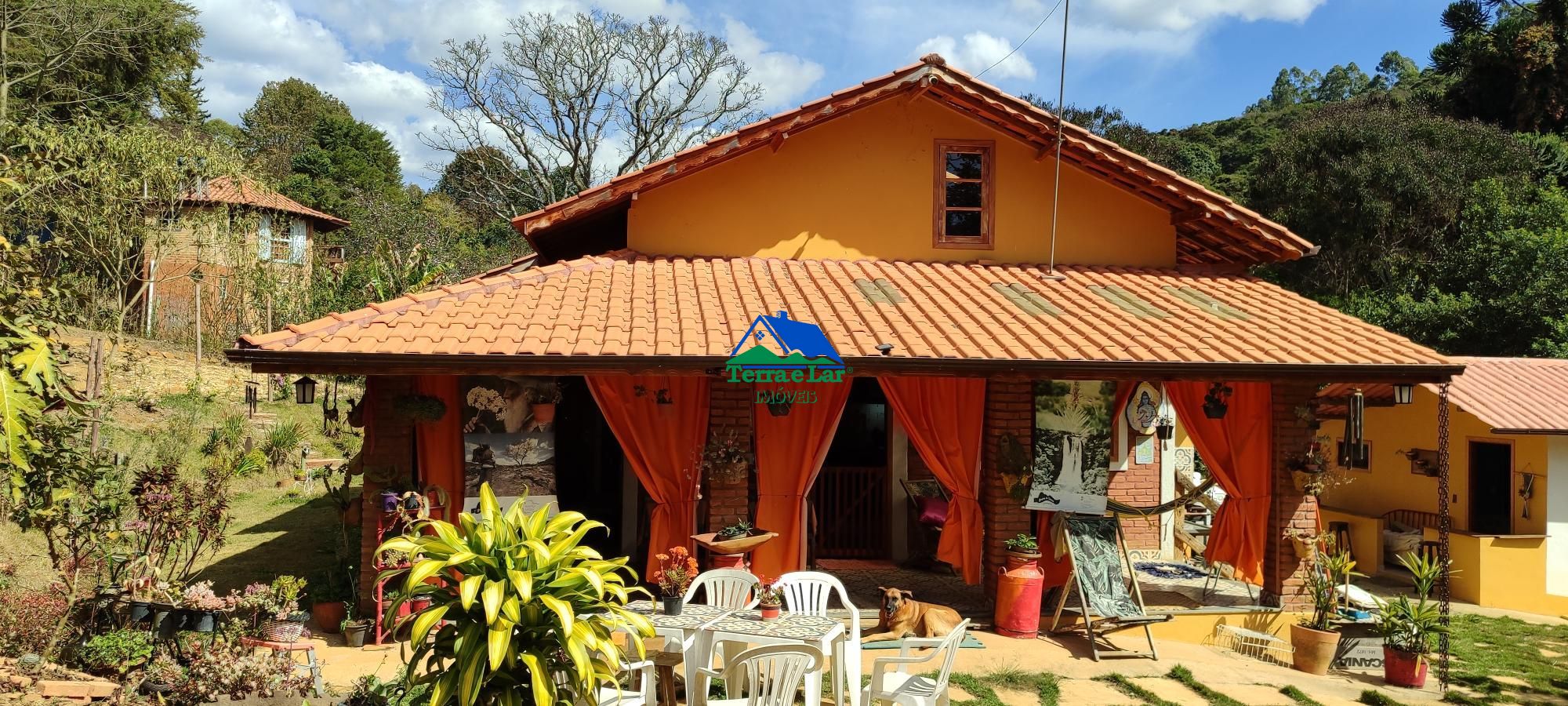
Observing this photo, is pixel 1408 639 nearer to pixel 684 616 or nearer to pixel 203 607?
pixel 684 616

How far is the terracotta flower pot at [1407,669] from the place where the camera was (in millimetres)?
7742

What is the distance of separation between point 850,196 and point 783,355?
3281 mm

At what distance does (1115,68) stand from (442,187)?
39.8m

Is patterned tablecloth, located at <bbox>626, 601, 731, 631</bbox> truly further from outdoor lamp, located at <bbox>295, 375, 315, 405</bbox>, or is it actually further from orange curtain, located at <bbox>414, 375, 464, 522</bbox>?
outdoor lamp, located at <bbox>295, 375, 315, 405</bbox>

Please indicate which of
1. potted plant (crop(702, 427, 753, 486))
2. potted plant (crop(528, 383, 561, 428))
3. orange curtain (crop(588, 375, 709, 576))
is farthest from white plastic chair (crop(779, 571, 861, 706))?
potted plant (crop(528, 383, 561, 428))

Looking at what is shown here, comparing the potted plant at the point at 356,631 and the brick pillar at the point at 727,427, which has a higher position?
the brick pillar at the point at 727,427

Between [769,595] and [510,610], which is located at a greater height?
[510,610]

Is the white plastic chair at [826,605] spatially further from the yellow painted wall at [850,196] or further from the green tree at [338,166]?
the green tree at [338,166]

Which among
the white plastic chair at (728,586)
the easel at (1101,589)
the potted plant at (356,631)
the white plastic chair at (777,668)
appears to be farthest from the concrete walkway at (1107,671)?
the white plastic chair at (777,668)

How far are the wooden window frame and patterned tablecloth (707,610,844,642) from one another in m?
5.71

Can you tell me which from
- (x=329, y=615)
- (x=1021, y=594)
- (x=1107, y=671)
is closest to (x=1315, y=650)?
(x=1107, y=671)

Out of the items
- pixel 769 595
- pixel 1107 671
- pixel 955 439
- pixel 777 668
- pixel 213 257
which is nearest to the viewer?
pixel 777 668

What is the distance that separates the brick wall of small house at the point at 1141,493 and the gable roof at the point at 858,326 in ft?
10.1

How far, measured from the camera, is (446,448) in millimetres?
8195
